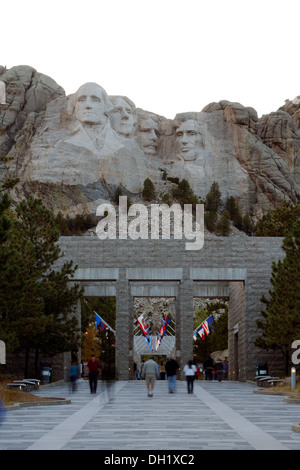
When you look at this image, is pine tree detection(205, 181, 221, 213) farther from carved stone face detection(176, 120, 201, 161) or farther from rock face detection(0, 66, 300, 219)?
carved stone face detection(176, 120, 201, 161)

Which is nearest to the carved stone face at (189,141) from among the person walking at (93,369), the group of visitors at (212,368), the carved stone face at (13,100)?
the carved stone face at (13,100)

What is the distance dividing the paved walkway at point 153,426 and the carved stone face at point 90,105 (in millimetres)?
95754

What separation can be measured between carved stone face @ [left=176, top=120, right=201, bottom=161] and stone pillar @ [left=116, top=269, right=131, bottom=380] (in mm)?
84388

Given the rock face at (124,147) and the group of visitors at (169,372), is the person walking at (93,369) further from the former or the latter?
the rock face at (124,147)

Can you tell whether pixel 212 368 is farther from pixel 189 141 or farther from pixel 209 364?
pixel 189 141

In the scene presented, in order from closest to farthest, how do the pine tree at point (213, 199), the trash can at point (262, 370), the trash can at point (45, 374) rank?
the trash can at point (45, 374) < the trash can at point (262, 370) < the pine tree at point (213, 199)

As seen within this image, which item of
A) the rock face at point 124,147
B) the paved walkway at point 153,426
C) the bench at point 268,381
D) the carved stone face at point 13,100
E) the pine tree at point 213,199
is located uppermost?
the carved stone face at point 13,100

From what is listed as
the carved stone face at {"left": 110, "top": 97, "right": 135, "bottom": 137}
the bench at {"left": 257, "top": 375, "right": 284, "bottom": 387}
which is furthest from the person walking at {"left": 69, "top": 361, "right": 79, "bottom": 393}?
the carved stone face at {"left": 110, "top": 97, "right": 135, "bottom": 137}

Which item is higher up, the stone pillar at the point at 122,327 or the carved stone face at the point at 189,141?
the carved stone face at the point at 189,141

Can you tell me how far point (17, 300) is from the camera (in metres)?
24.3

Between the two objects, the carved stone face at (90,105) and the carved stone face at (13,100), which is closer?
the carved stone face at (90,105)

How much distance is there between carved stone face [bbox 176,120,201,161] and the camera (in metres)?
121

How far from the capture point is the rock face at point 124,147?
361 feet

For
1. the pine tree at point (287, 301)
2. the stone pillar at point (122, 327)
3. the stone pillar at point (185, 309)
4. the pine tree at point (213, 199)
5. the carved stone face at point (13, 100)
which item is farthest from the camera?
the carved stone face at point (13, 100)
